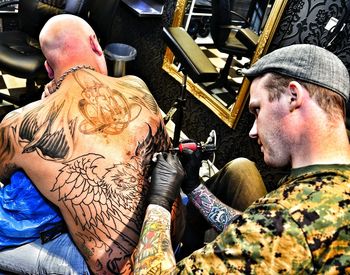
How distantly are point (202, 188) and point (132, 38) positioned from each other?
2.04m

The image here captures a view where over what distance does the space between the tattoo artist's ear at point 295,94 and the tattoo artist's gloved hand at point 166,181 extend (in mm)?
472

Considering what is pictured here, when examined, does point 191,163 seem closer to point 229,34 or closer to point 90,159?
point 90,159

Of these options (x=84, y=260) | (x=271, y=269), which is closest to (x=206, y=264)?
(x=271, y=269)

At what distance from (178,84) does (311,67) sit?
5.71 feet

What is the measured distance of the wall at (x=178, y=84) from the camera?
1547 millimetres

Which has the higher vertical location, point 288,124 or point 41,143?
point 288,124

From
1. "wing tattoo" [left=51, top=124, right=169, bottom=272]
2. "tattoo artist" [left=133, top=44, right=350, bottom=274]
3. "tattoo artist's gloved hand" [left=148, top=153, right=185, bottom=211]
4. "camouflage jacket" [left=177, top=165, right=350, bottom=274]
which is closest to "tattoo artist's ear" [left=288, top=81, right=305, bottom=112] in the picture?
"tattoo artist" [left=133, top=44, right=350, bottom=274]

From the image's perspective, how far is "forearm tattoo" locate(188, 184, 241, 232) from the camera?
122cm

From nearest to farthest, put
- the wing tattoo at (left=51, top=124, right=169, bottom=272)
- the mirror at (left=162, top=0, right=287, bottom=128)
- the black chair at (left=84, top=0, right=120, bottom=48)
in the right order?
the wing tattoo at (left=51, top=124, right=169, bottom=272)
the mirror at (left=162, top=0, right=287, bottom=128)
the black chair at (left=84, top=0, right=120, bottom=48)

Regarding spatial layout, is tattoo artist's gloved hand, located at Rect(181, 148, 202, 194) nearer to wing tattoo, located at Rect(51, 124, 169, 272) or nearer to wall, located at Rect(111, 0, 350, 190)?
wing tattoo, located at Rect(51, 124, 169, 272)

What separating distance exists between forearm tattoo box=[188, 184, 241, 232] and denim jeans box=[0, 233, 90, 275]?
0.48 metres

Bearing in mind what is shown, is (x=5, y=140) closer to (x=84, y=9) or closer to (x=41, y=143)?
(x=41, y=143)

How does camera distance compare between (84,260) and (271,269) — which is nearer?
(271,269)

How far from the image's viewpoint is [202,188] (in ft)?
4.20
